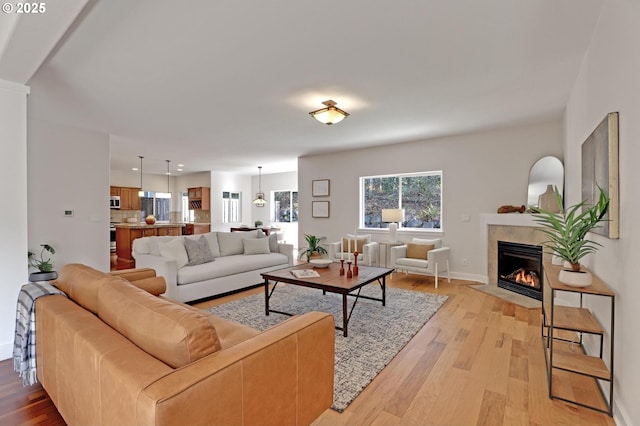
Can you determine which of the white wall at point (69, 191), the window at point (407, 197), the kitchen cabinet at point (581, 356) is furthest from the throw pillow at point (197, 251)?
the kitchen cabinet at point (581, 356)

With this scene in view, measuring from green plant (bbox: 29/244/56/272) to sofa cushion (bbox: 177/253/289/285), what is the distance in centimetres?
194

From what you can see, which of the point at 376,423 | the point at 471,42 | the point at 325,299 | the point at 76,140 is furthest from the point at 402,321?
the point at 76,140

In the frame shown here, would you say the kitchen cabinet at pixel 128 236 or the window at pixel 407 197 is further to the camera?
the kitchen cabinet at pixel 128 236

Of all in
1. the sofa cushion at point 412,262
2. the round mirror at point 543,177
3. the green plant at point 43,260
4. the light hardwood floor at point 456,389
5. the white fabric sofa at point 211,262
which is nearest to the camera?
the light hardwood floor at point 456,389

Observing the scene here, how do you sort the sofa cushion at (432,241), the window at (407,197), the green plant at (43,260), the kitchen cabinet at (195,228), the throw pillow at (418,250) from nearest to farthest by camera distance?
1. the green plant at (43,260)
2. the throw pillow at (418,250)
3. the sofa cushion at (432,241)
4. the window at (407,197)
5. the kitchen cabinet at (195,228)

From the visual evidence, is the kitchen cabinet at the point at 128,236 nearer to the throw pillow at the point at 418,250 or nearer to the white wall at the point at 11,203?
the white wall at the point at 11,203

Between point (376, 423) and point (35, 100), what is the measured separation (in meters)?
5.03

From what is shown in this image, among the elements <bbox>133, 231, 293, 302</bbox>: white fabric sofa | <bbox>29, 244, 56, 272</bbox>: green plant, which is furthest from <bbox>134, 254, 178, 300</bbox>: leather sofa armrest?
<bbox>29, 244, 56, 272</bbox>: green plant

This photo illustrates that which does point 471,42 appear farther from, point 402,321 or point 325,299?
point 325,299

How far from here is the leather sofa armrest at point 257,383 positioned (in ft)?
3.08

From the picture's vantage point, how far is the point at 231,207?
1111cm

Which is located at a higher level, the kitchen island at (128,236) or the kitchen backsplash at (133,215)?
the kitchen backsplash at (133,215)

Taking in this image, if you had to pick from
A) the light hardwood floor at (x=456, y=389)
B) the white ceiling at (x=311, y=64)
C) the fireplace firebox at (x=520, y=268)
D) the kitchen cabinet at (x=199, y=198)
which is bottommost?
the light hardwood floor at (x=456, y=389)

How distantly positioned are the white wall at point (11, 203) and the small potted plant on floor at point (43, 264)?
171cm
